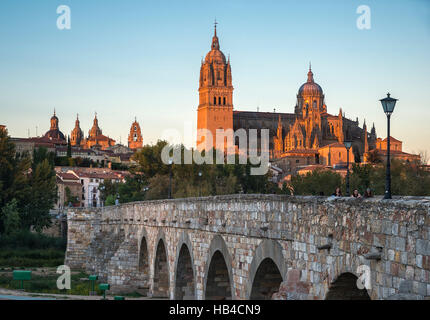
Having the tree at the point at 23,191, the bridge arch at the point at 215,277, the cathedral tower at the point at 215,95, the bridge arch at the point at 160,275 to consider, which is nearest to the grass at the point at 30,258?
the tree at the point at 23,191

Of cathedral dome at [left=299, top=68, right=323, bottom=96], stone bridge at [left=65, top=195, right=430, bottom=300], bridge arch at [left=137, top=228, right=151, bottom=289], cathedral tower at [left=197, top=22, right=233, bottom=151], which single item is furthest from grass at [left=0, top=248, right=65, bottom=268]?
cathedral dome at [left=299, top=68, right=323, bottom=96]

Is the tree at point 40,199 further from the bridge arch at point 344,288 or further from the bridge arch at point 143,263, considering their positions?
the bridge arch at point 344,288

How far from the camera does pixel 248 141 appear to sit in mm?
170125

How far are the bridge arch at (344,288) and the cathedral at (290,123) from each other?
448 ft

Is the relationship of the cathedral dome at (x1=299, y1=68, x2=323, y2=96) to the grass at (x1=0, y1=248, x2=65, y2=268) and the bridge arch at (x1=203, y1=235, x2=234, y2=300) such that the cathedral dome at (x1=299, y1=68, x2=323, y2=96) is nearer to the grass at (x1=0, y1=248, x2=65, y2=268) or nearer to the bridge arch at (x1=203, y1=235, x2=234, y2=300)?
the grass at (x1=0, y1=248, x2=65, y2=268)

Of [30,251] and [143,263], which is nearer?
[143,263]

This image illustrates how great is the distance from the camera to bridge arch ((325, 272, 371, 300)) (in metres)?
11.5

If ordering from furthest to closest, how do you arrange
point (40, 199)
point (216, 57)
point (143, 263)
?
point (216, 57) < point (40, 199) < point (143, 263)

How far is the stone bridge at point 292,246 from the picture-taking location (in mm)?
9297

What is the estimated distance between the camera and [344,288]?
11672 millimetres

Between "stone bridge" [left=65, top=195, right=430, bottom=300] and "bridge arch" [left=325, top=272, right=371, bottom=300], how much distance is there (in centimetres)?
2

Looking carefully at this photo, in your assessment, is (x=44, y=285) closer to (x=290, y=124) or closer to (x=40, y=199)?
(x=40, y=199)

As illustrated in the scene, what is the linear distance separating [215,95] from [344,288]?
154041 mm

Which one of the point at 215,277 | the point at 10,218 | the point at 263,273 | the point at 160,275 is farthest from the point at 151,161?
the point at 263,273
